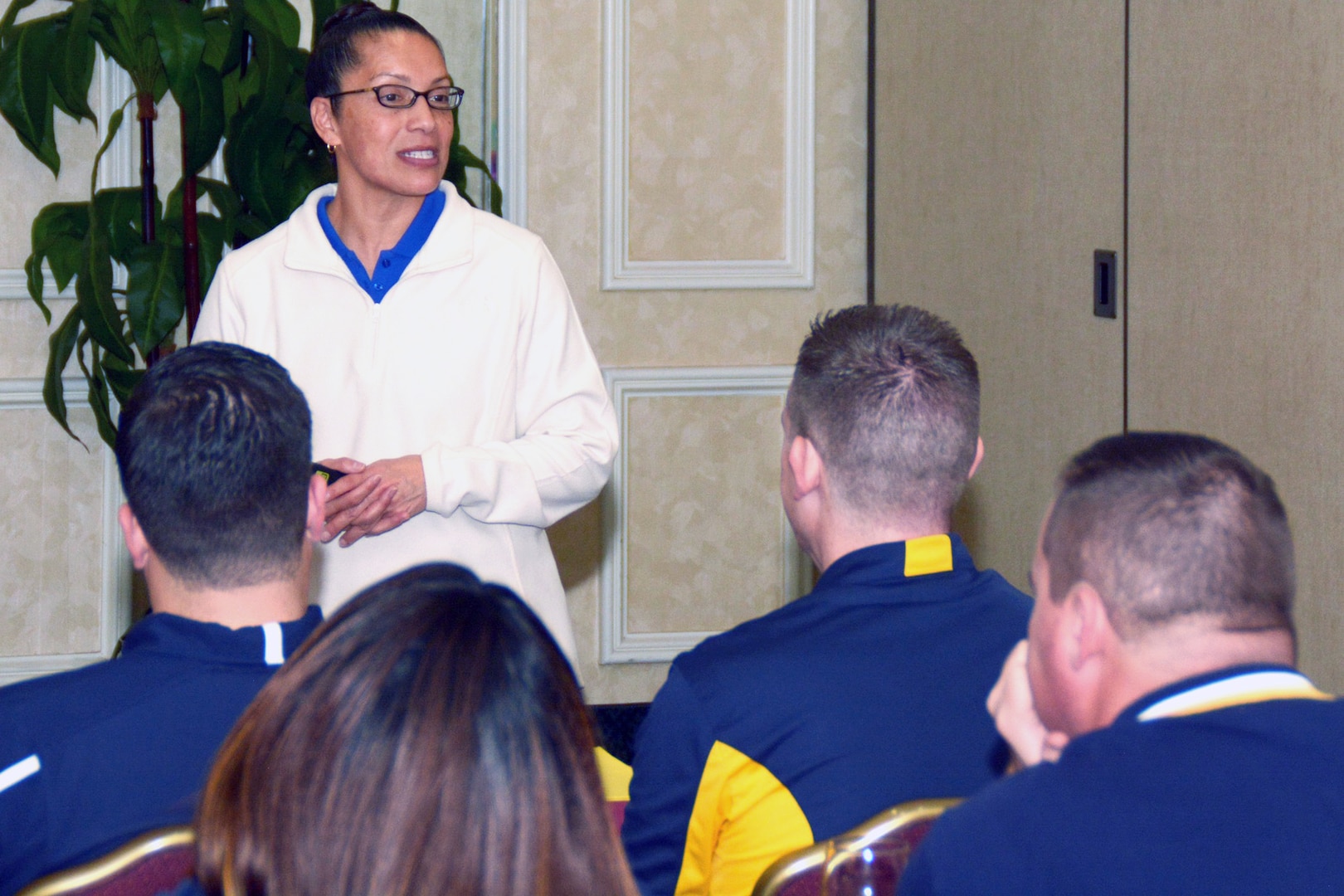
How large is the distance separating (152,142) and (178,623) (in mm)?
2240

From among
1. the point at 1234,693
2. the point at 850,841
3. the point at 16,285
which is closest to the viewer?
the point at 1234,693

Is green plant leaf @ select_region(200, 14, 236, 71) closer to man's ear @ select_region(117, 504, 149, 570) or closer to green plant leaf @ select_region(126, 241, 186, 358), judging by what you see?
green plant leaf @ select_region(126, 241, 186, 358)

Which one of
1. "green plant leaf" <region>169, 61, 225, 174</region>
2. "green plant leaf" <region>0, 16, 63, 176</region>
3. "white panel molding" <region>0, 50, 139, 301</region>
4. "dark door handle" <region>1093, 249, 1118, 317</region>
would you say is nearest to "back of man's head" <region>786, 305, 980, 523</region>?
"dark door handle" <region>1093, 249, 1118, 317</region>

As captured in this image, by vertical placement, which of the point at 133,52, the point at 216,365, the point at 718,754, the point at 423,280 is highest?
the point at 133,52

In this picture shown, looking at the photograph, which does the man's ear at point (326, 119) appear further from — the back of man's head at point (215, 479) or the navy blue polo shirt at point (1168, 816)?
the navy blue polo shirt at point (1168, 816)

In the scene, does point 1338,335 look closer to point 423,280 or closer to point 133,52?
point 423,280

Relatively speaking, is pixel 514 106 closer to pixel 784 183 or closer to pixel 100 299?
pixel 784 183

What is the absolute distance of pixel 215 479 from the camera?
1264mm

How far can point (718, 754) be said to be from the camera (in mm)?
1193

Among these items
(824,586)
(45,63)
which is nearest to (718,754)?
(824,586)

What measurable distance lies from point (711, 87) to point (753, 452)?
953mm

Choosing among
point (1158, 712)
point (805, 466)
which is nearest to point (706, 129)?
point (805, 466)

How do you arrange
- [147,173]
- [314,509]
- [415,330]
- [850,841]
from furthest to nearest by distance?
[147,173]
[415,330]
[314,509]
[850,841]

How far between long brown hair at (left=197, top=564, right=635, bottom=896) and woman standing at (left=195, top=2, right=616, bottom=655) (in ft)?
4.40
